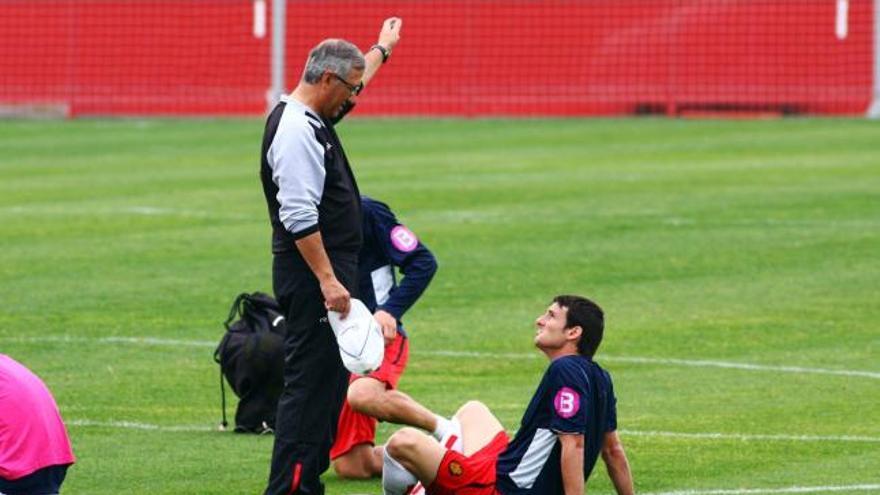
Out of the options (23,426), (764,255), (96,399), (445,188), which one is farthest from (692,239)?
(23,426)

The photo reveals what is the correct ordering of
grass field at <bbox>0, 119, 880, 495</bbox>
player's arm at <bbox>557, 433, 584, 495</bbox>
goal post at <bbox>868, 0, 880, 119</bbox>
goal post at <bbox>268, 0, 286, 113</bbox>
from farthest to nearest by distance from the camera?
1. goal post at <bbox>268, 0, 286, 113</bbox>
2. goal post at <bbox>868, 0, 880, 119</bbox>
3. grass field at <bbox>0, 119, 880, 495</bbox>
4. player's arm at <bbox>557, 433, 584, 495</bbox>

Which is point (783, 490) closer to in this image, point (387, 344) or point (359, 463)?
point (387, 344)

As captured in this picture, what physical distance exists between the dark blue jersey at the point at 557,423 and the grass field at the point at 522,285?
117 cm

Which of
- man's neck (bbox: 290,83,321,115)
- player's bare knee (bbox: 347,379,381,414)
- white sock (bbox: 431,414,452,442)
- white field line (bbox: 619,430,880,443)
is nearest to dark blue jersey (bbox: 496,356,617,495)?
white sock (bbox: 431,414,452,442)

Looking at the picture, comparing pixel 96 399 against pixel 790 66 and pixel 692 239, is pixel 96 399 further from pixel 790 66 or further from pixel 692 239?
pixel 790 66

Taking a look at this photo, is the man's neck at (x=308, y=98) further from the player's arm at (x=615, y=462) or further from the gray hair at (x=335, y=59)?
the player's arm at (x=615, y=462)

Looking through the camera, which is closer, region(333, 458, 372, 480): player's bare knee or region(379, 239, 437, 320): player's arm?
region(379, 239, 437, 320): player's arm

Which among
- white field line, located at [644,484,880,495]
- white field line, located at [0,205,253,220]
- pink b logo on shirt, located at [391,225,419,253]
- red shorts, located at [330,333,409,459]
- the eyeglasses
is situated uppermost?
the eyeglasses

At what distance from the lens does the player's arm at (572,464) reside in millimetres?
8719

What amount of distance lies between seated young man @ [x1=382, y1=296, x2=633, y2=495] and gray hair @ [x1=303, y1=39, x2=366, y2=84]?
128cm

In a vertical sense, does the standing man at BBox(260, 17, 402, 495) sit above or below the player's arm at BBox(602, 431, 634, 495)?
above

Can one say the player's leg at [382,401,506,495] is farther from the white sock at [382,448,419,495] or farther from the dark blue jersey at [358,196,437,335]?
the dark blue jersey at [358,196,437,335]

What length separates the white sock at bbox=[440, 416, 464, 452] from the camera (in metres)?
9.58

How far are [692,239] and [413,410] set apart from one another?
10.0 m
